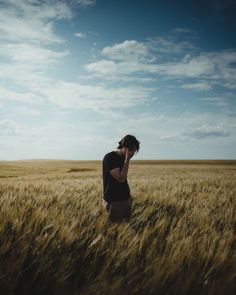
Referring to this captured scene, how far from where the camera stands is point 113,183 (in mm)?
4730

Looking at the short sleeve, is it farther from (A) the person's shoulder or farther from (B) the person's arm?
(B) the person's arm

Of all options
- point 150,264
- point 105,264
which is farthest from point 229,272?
point 105,264

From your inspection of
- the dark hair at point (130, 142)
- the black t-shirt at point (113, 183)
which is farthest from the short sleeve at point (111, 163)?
the dark hair at point (130, 142)

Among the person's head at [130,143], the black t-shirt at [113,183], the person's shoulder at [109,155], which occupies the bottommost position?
the black t-shirt at [113,183]

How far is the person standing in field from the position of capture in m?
4.46

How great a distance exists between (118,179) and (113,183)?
0.28m

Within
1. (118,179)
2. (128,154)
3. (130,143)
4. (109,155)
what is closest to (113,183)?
(118,179)

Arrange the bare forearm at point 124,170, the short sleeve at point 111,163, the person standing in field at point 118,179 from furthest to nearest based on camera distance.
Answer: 1. the short sleeve at point 111,163
2. the person standing in field at point 118,179
3. the bare forearm at point 124,170

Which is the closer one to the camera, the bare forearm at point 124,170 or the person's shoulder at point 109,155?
the bare forearm at point 124,170

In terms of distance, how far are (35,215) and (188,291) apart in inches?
75.2

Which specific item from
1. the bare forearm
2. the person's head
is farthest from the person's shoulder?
the bare forearm

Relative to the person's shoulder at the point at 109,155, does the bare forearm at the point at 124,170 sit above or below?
below

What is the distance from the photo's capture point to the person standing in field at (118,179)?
14.6ft

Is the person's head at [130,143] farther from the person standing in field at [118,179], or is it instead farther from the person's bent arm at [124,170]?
the person's bent arm at [124,170]
